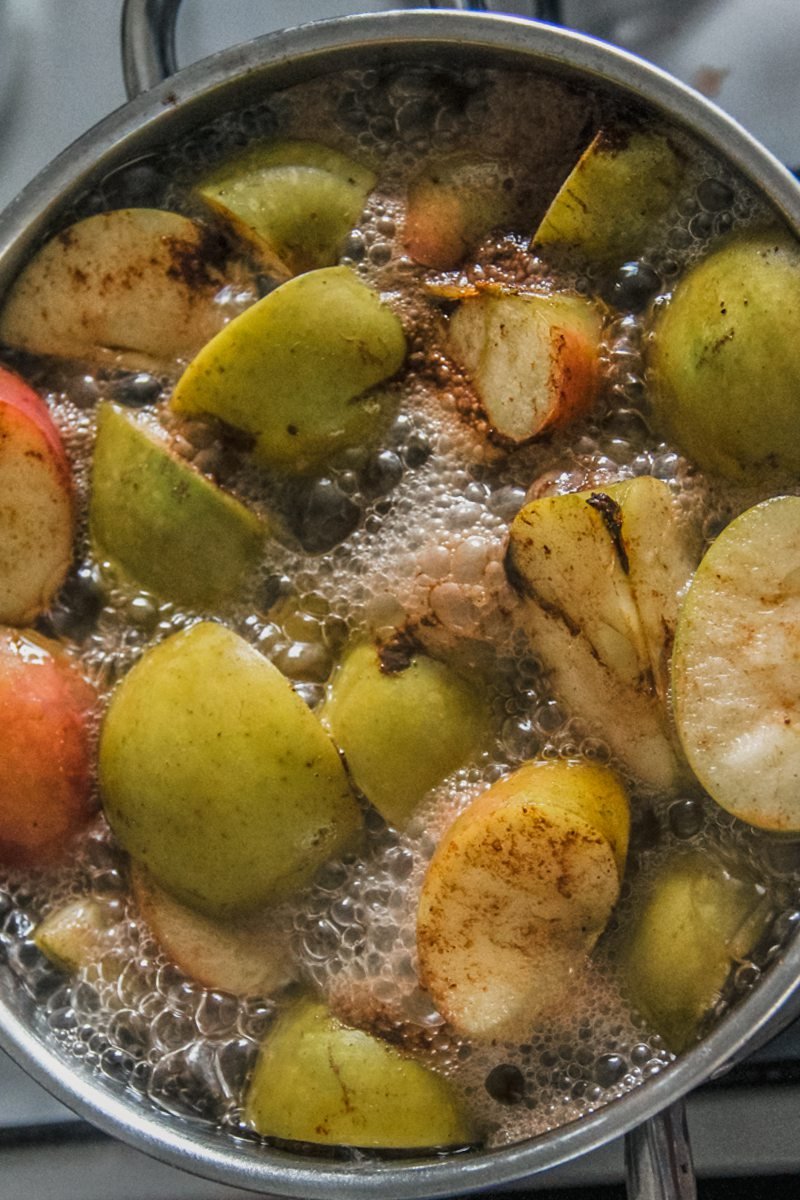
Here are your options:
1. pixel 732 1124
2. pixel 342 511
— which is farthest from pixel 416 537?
pixel 732 1124

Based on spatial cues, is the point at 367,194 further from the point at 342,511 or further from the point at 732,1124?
the point at 732,1124

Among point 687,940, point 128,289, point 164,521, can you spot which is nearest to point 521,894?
point 687,940

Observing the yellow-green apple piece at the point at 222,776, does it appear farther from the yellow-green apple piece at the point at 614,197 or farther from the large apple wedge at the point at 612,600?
the yellow-green apple piece at the point at 614,197

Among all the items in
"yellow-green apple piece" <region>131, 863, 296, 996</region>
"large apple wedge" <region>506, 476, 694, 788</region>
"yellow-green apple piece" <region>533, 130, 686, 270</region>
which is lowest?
"yellow-green apple piece" <region>131, 863, 296, 996</region>

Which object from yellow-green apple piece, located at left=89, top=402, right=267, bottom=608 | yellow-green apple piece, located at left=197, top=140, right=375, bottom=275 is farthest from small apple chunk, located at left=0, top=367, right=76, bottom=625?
yellow-green apple piece, located at left=197, top=140, right=375, bottom=275

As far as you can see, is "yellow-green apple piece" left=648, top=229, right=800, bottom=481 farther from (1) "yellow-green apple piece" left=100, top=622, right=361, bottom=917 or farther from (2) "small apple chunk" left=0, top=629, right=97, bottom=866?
(2) "small apple chunk" left=0, top=629, right=97, bottom=866

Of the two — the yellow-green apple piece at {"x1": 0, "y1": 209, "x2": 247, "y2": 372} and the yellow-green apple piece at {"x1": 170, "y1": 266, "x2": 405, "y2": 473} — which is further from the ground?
the yellow-green apple piece at {"x1": 0, "y1": 209, "x2": 247, "y2": 372}
